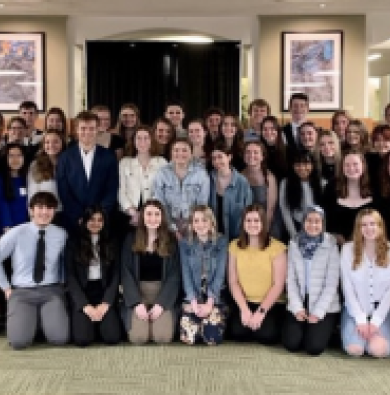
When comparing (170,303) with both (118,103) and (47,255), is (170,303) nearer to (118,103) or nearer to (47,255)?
(47,255)

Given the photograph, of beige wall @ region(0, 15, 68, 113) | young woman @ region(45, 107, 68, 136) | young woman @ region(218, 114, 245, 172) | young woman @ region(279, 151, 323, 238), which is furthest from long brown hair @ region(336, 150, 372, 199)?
beige wall @ region(0, 15, 68, 113)

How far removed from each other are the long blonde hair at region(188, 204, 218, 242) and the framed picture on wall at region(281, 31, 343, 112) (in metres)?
5.46

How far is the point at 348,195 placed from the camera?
473 centimetres

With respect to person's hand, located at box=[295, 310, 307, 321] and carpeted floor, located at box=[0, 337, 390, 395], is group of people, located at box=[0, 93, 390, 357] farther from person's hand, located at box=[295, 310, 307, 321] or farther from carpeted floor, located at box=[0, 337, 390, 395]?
carpeted floor, located at box=[0, 337, 390, 395]

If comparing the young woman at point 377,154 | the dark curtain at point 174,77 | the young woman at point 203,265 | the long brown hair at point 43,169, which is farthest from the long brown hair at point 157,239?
the dark curtain at point 174,77

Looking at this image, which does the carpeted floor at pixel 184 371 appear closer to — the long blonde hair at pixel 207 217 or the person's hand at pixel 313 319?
the person's hand at pixel 313 319

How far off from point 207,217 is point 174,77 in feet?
24.2

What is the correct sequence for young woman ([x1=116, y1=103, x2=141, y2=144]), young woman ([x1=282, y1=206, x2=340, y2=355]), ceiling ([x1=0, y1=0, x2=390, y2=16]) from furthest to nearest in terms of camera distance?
Result: ceiling ([x1=0, y1=0, x2=390, y2=16]) → young woman ([x1=116, y1=103, x2=141, y2=144]) → young woman ([x1=282, y1=206, x2=340, y2=355])

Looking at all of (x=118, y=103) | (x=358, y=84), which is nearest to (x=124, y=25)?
(x=118, y=103)

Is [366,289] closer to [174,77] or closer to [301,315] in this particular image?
[301,315]

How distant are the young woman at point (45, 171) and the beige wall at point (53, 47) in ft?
15.9

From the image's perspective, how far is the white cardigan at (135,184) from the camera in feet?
16.1

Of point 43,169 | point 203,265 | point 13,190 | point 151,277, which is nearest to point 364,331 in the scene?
point 203,265

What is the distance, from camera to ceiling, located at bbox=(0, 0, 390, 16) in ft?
28.5
